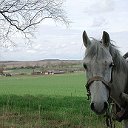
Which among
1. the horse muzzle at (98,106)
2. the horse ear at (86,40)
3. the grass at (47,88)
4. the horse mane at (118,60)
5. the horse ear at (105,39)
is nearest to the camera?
the horse muzzle at (98,106)

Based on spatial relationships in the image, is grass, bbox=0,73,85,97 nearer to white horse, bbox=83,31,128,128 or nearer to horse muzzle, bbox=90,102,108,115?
white horse, bbox=83,31,128,128

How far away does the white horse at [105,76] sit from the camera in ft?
11.2

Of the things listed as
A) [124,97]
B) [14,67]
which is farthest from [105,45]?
[14,67]

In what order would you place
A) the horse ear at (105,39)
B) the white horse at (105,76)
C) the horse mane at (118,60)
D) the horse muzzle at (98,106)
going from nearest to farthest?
the horse muzzle at (98,106) → the white horse at (105,76) → the horse ear at (105,39) → the horse mane at (118,60)

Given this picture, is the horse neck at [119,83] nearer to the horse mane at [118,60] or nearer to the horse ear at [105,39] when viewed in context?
the horse mane at [118,60]

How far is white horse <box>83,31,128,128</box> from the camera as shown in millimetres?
3417

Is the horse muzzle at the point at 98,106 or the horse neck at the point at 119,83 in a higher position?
the horse neck at the point at 119,83


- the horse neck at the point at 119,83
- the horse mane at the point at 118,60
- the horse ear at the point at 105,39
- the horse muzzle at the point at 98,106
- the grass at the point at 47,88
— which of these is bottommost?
the grass at the point at 47,88

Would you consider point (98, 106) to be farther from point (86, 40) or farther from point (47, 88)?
point (47, 88)

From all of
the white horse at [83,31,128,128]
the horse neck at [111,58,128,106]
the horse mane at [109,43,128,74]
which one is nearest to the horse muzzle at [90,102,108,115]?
the white horse at [83,31,128,128]

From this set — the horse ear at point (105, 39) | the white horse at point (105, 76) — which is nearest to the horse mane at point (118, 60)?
the white horse at point (105, 76)

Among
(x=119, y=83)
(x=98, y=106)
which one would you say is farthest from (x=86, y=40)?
(x=98, y=106)

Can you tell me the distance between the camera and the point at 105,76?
3.58m

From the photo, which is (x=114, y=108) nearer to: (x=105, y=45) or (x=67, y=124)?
(x=105, y=45)
